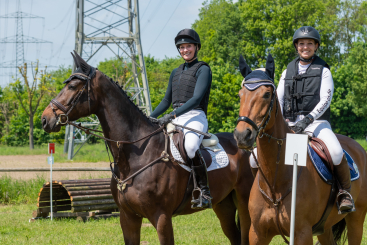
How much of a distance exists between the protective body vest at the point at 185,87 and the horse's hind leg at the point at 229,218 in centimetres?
158

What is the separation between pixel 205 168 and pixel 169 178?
516 mm

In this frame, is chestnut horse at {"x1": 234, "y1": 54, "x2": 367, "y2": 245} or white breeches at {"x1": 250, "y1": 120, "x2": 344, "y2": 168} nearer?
chestnut horse at {"x1": 234, "y1": 54, "x2": 367, "y2": 245}

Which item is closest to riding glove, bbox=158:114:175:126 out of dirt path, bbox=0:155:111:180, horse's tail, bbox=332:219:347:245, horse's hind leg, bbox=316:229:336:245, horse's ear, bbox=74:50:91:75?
horse's ear, bbox=74:50:91:75

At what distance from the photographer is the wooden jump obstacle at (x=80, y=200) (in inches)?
367

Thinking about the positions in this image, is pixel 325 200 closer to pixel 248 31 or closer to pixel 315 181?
pixel 315 181

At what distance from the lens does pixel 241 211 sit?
5469mm

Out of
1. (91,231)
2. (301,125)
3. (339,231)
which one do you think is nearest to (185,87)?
(301,125)

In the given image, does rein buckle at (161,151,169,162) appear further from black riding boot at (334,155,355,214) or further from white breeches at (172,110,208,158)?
black riding boot at (334,155,355,214)

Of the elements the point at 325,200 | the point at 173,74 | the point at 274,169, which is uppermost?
the point at 173,74

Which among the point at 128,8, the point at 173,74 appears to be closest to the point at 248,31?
the point at 128,8

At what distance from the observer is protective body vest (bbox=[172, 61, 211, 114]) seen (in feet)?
16.9

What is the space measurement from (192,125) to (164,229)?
1.41 meters

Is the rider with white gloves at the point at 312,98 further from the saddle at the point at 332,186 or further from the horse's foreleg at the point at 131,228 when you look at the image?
the horse's foreleg at the point at 131,228

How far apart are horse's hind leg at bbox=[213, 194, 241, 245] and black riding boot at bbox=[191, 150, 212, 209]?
40.6 inches
